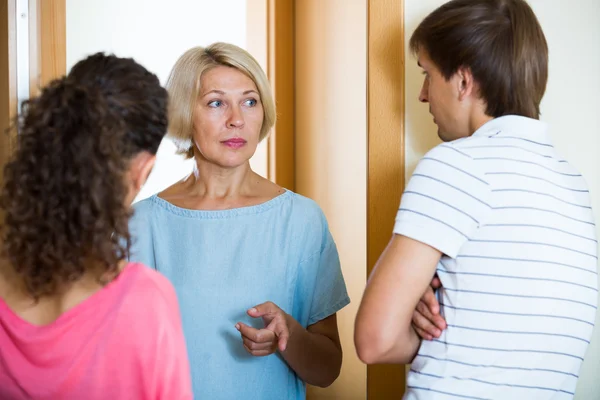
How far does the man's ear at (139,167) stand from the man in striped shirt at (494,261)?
15.1 inches

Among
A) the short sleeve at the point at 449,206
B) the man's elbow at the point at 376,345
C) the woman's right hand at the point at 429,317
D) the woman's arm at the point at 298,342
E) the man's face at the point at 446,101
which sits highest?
the man's face at the point at 446,101

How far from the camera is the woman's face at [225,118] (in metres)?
1.62

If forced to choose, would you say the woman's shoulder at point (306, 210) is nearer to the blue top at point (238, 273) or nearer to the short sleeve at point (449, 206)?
the blue top at point (238, 273)

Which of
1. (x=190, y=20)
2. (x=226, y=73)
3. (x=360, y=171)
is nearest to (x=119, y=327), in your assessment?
(x=226, y=73)

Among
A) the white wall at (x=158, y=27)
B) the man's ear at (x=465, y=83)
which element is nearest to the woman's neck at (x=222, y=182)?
the man's ear at (x=465, y=83)

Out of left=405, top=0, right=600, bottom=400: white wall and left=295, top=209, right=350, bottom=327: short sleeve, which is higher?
left=405, top=0, right=600, bottom=400: white wall

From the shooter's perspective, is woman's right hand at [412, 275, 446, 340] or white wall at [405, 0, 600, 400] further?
white wall at [405, 0, 600, 400]

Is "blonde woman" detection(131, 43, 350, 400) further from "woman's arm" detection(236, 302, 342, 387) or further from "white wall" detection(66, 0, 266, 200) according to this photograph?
"white wall" detection(66, 0, 266, 200)

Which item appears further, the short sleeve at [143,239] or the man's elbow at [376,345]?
the short sleeve at [143,239]

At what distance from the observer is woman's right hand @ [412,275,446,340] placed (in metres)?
1.03

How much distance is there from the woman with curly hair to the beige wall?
1363mm

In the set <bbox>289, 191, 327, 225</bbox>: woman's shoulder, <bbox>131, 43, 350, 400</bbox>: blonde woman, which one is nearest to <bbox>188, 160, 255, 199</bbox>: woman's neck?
<bbox>131, 43, 350, 400</bbox>: blonde woman

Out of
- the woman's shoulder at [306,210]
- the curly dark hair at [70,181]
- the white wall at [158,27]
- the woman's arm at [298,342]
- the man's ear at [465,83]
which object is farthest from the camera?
the white wall at [158,27]

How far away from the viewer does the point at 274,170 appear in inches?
89.4
